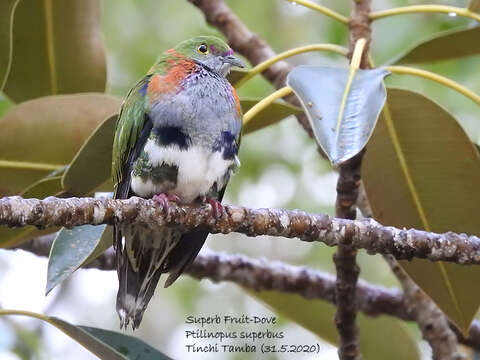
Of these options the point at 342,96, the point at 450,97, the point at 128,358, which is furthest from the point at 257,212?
→ the point at 450,97

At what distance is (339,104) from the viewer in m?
2.85

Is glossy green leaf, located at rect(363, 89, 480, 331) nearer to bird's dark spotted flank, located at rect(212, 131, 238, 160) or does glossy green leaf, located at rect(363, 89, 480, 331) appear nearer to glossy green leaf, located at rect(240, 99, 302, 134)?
glossy green leaf, located at rect(240, 99, 302, 134)

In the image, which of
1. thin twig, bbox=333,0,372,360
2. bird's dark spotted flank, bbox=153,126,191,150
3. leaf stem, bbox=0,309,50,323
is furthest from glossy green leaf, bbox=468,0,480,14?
leaf stem, bbox=0,309,50,323

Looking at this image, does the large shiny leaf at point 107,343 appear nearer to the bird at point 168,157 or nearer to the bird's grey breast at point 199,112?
the bird at point 168,157

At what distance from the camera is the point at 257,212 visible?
2.82 meters

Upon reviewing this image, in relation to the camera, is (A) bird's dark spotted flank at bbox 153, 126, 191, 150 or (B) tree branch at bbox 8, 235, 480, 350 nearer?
(A) bird's dark spotted flank at bbox 153, 126, 191, 150

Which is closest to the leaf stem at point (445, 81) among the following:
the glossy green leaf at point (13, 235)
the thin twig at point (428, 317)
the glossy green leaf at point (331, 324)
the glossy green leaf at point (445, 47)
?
the glossy green leaf at point (445, 47)

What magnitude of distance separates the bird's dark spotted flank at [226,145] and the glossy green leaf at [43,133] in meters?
0.52

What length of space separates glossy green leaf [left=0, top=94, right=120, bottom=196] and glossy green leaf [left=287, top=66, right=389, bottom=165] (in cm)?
101

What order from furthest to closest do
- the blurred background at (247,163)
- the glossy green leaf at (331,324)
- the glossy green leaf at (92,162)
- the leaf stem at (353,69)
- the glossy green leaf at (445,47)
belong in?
the blurred background at (247,163) → the glossy green leaf at (331,324) → the glossy green leaf at (445,47) → the glossy green leaf at (92,162) → the leaf stem at (353,69)

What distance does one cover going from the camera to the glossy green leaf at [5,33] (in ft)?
12.8

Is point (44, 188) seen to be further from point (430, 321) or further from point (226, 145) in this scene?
point (430, 321)

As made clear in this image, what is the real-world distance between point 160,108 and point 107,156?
29cm

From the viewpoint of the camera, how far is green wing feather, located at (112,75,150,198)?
333 cm
